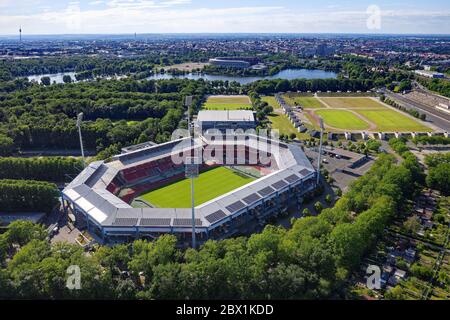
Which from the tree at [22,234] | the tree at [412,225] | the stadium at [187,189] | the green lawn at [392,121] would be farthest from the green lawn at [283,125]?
the tree at [22,234]

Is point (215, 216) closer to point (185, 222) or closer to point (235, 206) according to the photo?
point (235, 206)

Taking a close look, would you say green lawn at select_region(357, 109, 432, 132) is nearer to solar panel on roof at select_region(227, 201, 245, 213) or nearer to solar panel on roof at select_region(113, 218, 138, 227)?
solar panel on roof at select_region(227, 201, 245, 213)

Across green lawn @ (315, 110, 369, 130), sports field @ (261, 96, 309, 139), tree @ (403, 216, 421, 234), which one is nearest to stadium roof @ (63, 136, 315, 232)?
tree @ (403, 216, 421, 234)

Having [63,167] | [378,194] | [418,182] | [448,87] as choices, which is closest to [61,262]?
[63,167]

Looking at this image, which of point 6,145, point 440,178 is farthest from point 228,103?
point 440,178

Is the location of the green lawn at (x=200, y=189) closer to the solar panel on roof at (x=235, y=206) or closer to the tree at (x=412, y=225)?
the solar panel on roof at (x=235, y=206)
